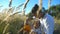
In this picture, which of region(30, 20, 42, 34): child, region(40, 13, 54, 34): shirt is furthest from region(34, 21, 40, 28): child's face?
region(40, 13, 54, 34): shirt

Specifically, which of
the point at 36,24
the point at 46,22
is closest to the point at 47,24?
the point at 46,22

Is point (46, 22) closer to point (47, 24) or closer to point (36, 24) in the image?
point (47, 24)

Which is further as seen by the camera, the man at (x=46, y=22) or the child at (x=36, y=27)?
the child at (x=36, y=27)

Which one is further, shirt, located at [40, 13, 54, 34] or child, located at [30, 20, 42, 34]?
child, located at [30, 20, 42, 34]

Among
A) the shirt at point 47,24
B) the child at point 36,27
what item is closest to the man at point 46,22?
the shirt at point 47,24

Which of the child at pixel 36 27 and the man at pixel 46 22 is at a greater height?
the man at pixel 46 22

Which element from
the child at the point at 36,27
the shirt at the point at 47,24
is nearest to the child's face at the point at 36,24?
the child at the point at 36,27

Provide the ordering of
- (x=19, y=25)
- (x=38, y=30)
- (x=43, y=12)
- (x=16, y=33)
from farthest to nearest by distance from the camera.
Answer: (x=19, y=25) → (x=16, y=33) → (x=38, y=30) → (x=43, y=12)

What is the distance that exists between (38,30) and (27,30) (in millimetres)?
1136

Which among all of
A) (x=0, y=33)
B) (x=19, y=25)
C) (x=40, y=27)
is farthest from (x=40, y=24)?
(x=19, y=25)

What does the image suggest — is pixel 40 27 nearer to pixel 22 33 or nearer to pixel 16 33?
pixel 22 33

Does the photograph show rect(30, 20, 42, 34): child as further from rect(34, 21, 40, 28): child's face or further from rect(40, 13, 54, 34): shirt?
rect(40, 13, 54, 34): shirt

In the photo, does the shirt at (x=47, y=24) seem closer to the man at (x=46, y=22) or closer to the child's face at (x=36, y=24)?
the man at (x=46, y=22)

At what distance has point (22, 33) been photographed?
6910mm
